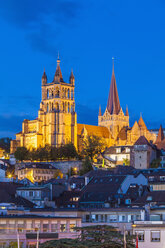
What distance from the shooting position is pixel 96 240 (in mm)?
63469

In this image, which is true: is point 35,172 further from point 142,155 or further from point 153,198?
point 153,198

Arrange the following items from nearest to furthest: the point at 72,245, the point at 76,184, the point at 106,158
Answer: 1. the point at 72,245
2. the point at 76,184
3. the point at 106,158

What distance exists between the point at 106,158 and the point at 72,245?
136 metres

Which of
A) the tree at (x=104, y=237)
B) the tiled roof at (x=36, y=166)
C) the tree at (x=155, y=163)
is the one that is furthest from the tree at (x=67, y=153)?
the tree at (x=104, y=237)

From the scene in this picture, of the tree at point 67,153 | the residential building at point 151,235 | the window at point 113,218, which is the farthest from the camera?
the tree at point 67,153

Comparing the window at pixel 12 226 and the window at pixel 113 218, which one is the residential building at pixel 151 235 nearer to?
the window at pixel 12 226

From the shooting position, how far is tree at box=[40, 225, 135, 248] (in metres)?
59.2

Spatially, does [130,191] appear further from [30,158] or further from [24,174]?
[30,158]

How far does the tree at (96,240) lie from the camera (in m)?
59.2

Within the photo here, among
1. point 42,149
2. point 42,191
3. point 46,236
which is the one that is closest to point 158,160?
point 42,149

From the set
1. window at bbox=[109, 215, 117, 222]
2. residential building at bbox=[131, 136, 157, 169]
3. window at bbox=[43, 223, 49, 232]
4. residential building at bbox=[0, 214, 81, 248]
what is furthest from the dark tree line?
window at bbox=[43, 223, 49, 232]

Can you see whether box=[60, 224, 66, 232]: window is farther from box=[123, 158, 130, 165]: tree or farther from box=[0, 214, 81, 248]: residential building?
box=[123, 158, 130, 165]: tree

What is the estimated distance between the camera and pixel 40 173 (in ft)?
579

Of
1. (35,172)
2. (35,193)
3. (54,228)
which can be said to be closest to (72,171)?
(35,172)
